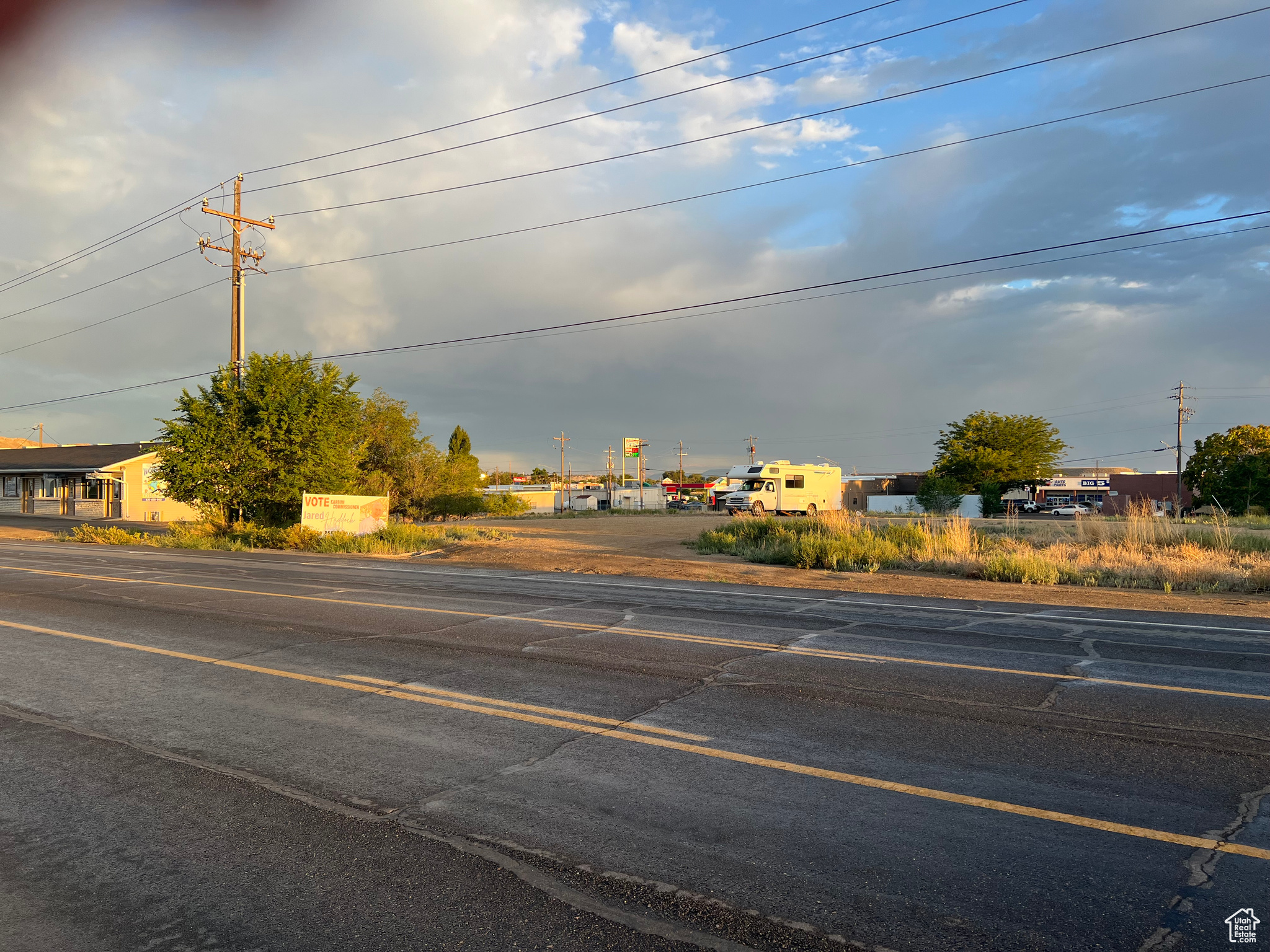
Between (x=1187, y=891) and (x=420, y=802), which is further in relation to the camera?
(x=420, y=802)

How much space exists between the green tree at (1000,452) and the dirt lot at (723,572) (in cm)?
4228

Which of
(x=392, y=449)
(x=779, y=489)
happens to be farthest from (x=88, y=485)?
(x=779, y=489)

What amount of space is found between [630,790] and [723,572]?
44.2 feet

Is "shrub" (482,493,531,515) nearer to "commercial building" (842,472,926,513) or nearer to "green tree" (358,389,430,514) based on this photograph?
"green tree" (358,389,430,514)

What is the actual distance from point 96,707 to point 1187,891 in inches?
294

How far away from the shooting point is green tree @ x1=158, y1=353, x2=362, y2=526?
2803cm

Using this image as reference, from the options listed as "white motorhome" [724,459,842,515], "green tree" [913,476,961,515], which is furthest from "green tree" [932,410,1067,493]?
"white motorhome" [724,459,842,515]

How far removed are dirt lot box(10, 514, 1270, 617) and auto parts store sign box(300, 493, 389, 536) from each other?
3.67 m

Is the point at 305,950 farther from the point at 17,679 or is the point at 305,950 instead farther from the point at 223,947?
the point at 17,679

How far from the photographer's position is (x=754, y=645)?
8.93m

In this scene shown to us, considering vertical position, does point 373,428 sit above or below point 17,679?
above

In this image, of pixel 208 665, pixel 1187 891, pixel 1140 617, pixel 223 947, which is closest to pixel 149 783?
pixel 223 947

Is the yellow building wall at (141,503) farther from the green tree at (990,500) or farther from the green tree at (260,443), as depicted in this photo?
the green tree at (990,500)

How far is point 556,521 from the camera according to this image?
46.8 m
